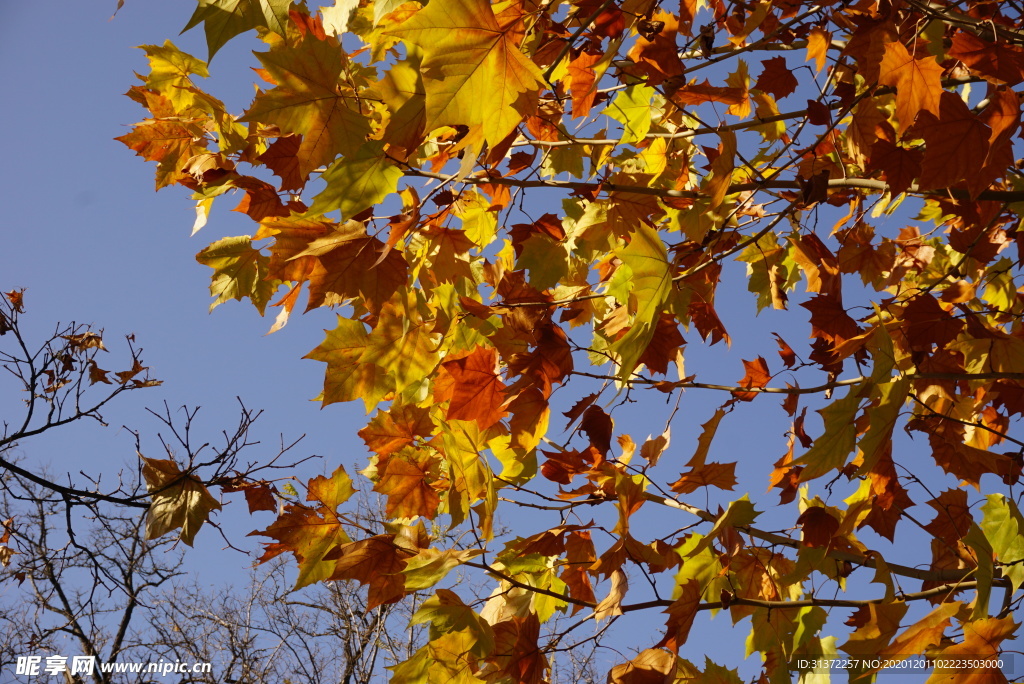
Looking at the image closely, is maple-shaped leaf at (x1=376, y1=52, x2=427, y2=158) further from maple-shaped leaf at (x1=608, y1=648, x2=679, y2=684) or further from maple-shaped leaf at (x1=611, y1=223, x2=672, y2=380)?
maple-shaped leaf at (x1=608, y1=648, x2=679, y2=684)

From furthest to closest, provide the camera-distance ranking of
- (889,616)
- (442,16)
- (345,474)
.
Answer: (345,474) < (889,616) < (442,16)

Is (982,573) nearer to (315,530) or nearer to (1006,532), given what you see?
(1006,532)

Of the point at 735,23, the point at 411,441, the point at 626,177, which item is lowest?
the point at 411,441

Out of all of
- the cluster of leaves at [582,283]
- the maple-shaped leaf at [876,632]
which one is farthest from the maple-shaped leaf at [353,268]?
the maple-shaped leaf at [876,632]

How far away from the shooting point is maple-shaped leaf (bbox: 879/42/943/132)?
1.71m

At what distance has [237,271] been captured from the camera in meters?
2.33

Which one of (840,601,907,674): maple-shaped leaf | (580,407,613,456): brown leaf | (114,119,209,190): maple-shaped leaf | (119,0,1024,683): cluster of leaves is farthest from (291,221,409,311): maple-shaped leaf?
(840,601,907,674): maple-shaped leaf

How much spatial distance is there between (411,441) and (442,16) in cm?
156

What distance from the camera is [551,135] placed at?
8.02 ft

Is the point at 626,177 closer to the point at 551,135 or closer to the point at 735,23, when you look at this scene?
the point at 551,135

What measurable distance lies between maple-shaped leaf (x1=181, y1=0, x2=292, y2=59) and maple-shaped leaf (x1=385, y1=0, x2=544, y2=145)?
31 cm

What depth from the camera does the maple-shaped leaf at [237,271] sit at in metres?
2.28

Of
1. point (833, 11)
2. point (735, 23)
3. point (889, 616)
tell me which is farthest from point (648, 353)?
point (735, 23)

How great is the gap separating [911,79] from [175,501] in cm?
267
